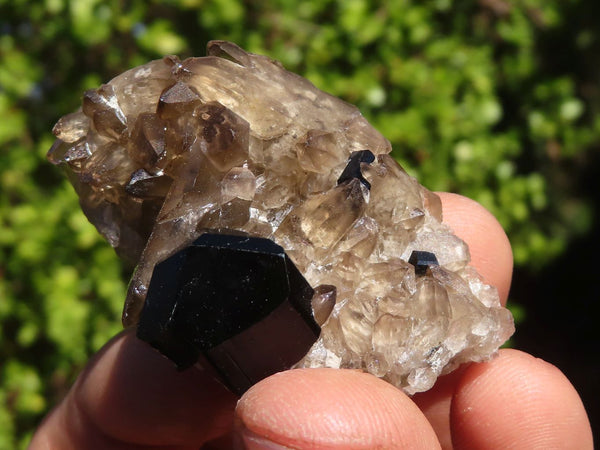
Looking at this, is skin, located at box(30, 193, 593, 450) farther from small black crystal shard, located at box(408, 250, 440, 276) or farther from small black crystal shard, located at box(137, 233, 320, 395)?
small black crystal shard, located at box(408, 250, 440, 276)

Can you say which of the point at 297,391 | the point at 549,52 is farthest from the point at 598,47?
the point at 297,391

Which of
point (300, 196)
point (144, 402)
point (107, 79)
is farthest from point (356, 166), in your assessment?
point (107, 79)

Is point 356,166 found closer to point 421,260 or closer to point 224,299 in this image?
point 421,260

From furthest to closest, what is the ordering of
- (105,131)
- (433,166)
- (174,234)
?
(433,166), (105,131), (174,234)

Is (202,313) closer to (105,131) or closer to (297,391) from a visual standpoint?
(297,391)

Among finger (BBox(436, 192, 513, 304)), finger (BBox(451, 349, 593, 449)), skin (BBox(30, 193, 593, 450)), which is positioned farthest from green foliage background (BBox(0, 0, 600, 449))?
finger (BBox(451, 349, 593, 449))
